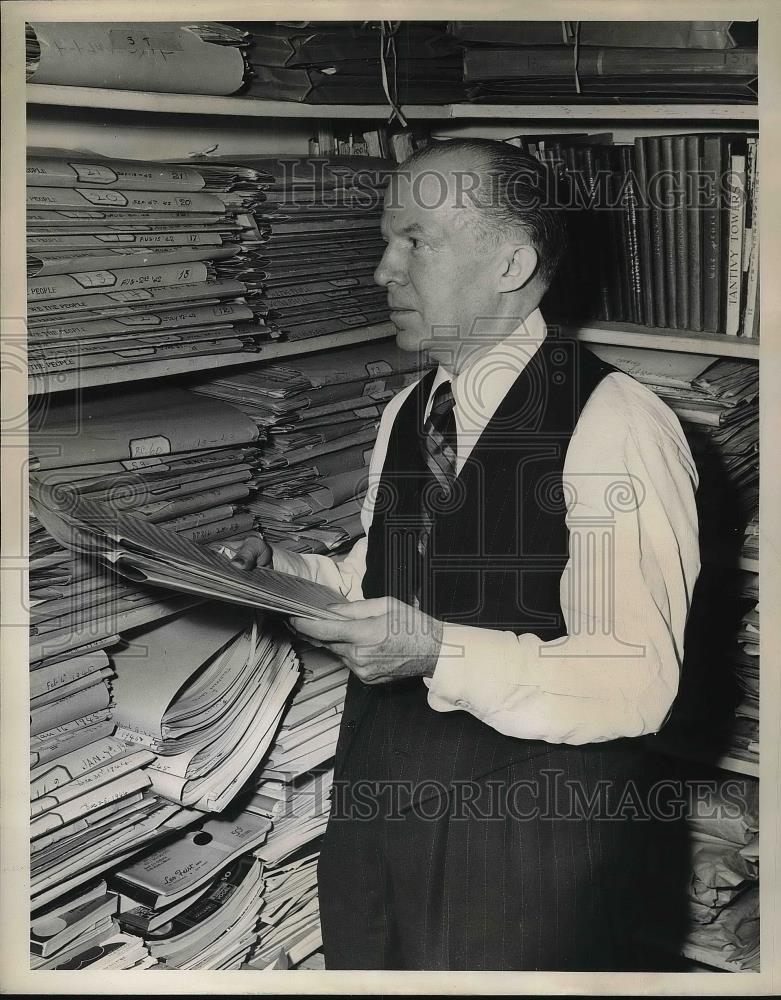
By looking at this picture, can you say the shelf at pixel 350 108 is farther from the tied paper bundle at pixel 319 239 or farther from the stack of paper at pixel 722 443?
the stack of paper at pixel 722 443

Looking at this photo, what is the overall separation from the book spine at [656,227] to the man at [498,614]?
0.27 m

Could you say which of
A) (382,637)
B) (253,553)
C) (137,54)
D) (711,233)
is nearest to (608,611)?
(382,637)

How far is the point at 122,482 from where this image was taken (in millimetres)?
1462

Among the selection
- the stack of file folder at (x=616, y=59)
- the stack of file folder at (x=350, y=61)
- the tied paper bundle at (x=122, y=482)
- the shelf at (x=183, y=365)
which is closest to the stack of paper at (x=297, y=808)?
the tied paper bundle at (x=122, y=482)

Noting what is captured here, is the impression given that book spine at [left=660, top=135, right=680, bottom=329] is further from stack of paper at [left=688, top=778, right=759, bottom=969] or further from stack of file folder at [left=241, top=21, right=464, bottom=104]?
stack of paper at [left=688, top=778, right=759, bottom=969]

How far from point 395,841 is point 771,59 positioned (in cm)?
138

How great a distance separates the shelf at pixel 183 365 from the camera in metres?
1.38

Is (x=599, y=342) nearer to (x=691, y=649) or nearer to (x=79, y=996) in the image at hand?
(x=691, y=649)

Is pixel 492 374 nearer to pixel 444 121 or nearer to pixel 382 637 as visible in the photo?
pixel 382 637

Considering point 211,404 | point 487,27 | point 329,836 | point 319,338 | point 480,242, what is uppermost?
point 487,27

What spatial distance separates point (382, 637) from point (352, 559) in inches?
14.3

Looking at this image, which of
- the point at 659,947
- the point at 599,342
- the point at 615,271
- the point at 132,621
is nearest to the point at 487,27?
the point at 615,271

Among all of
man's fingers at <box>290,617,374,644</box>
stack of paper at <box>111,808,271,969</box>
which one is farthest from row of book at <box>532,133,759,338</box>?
stack of paper at <box>111,808,271,969</box>

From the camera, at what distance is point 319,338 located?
1703 millimetres
